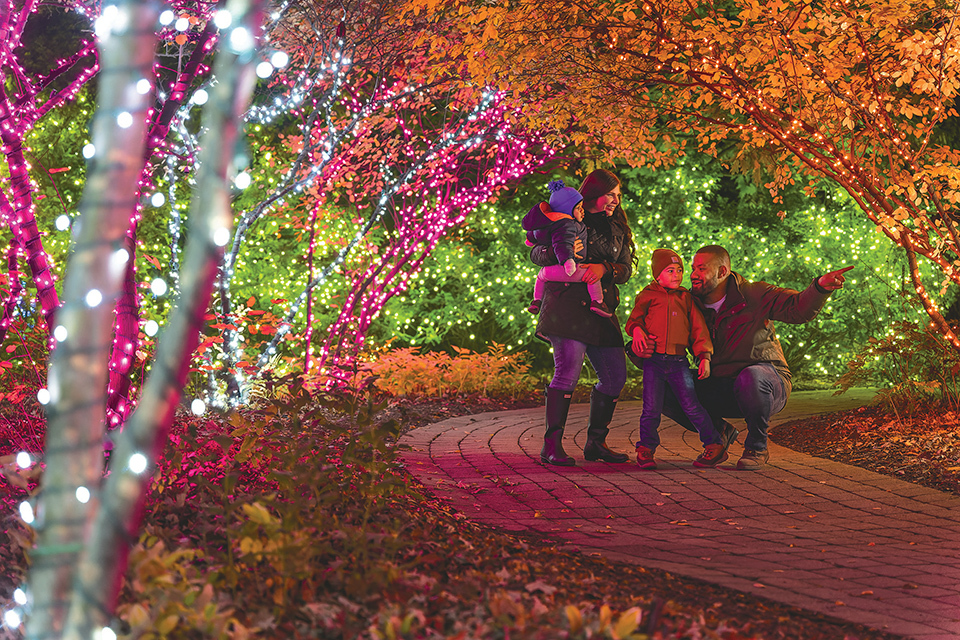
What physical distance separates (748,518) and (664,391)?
149 cm

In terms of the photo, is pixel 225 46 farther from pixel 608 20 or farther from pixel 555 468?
pixel 608 20

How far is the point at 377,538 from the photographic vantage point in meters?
2.91

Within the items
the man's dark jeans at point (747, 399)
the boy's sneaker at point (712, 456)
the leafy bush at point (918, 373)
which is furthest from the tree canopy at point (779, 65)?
the boy's sneaker at point (712, 456)

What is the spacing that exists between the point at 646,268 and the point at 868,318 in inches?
122

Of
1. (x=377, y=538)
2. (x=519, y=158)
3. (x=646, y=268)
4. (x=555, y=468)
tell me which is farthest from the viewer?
(x=646, y=268)

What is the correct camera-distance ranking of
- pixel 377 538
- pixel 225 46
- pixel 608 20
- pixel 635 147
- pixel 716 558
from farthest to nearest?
pixel 635 147, pixel 608 20, pixel 716 558, pixel 377 538, pixel 225 46

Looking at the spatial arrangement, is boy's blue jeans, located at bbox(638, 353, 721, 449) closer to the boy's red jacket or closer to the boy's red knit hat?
the boy's red jacket

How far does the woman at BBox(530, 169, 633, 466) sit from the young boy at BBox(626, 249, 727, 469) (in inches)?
7.0

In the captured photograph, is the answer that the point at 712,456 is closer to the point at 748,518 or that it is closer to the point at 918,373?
the point at 748,518

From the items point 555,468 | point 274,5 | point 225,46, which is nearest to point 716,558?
point 555,468

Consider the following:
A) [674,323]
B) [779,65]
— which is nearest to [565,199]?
[674,323]

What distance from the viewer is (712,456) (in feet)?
19.0

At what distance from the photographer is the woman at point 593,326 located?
5.73 meters

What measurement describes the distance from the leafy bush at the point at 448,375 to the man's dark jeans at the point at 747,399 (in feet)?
13.7
